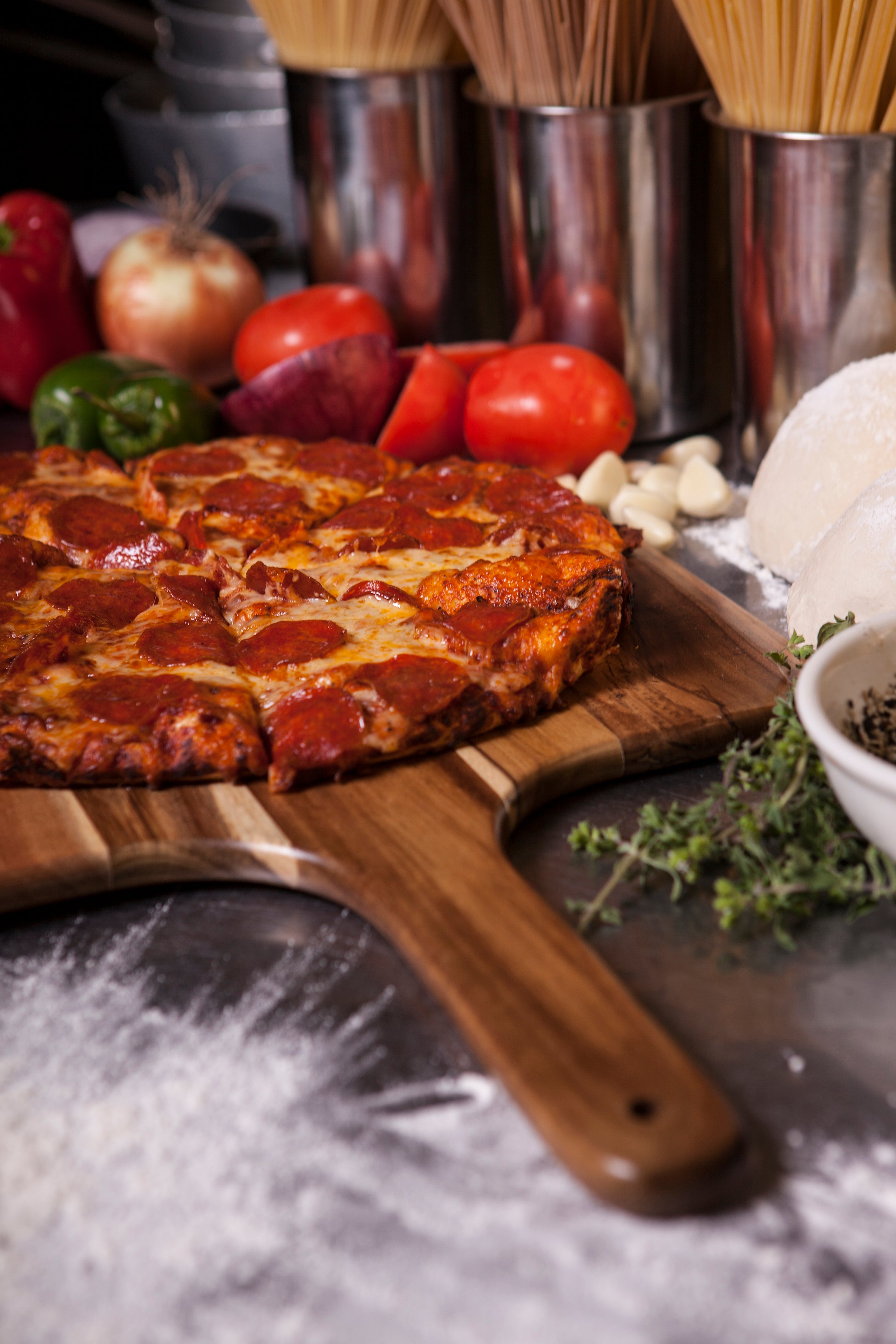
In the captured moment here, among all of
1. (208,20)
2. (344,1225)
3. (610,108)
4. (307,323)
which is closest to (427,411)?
(307,323)

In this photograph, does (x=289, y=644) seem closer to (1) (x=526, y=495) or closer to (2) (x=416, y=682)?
(2) (x=416, y=682)

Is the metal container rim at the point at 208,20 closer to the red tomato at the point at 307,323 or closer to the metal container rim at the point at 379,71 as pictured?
the metal container rim at the point at 379,71

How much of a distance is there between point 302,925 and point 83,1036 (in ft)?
0.69

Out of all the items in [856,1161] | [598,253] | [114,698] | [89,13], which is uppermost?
[89,13]

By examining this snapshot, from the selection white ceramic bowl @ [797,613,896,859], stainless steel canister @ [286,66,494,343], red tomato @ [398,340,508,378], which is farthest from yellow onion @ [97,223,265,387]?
white ceramic bowl @ [797,613,896,859]

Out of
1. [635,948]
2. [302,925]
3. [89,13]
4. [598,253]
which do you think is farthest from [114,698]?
[89,13]

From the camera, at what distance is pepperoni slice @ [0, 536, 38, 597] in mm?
1507

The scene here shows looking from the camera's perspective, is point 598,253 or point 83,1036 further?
point 598,253

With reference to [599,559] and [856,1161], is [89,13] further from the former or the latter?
[856,1161]

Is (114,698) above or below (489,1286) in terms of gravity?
above

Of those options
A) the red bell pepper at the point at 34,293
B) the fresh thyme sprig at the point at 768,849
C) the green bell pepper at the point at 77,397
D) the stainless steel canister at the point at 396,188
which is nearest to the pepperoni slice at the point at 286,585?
the fresh thyme sprig at the point at 768,849

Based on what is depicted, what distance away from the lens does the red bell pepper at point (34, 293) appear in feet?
7.83

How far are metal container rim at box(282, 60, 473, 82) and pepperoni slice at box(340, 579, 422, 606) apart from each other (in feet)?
3.86

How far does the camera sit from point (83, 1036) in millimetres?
1015
